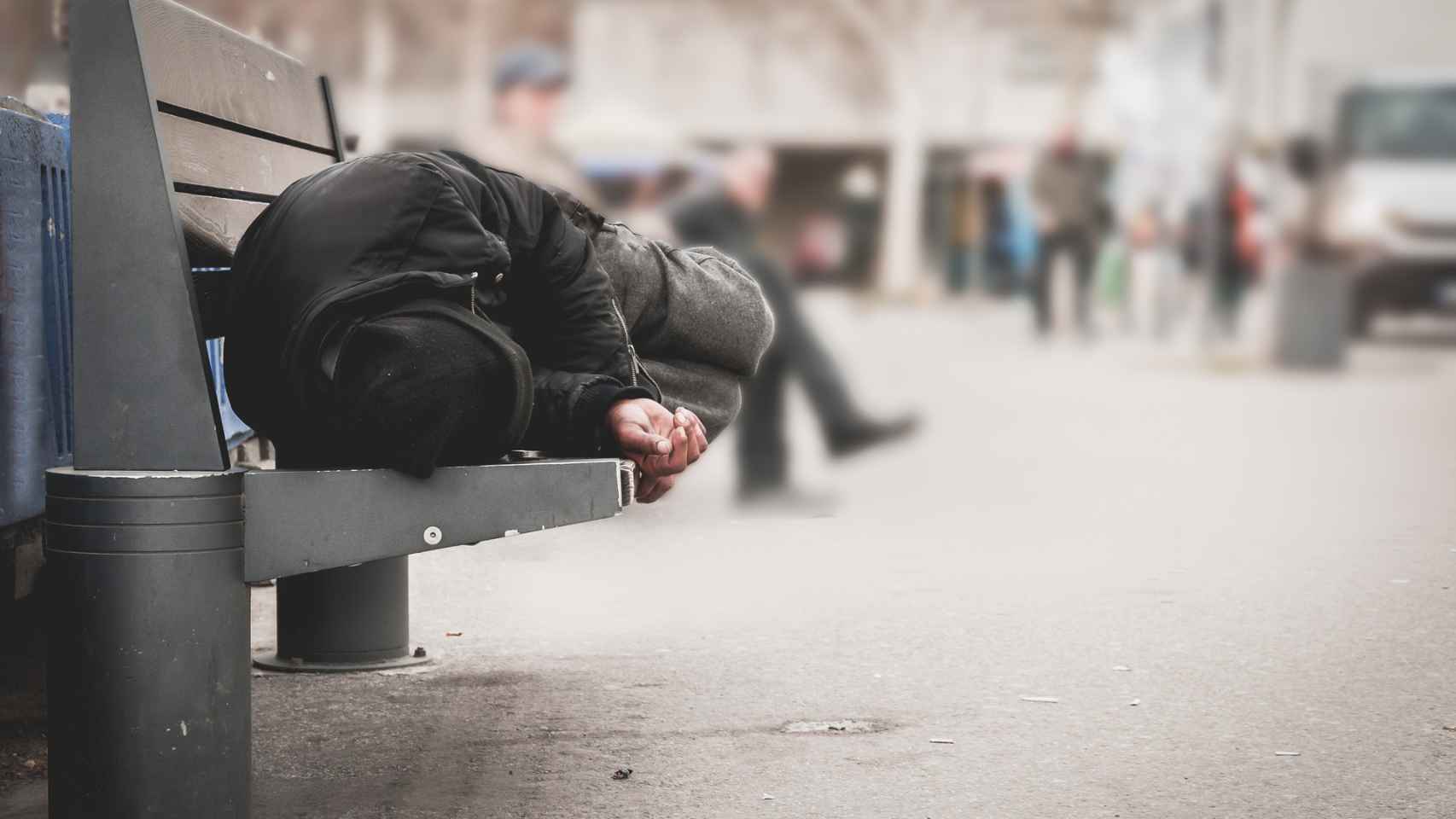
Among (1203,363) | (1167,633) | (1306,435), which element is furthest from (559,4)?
(1167,633)

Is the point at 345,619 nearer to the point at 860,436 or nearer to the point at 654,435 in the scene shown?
the point at 654,435

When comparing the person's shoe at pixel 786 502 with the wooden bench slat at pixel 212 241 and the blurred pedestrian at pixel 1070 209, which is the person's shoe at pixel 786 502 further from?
the blurred pedestrian at pixel 1070 209

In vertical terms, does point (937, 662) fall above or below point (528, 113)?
below

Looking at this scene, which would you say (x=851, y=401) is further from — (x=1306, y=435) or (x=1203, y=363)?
(x=1203, y=363)

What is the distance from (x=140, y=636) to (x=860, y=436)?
634 centimetres

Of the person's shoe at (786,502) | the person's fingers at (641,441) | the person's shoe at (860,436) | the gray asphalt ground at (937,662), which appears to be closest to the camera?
the person's fingers at (641,441)

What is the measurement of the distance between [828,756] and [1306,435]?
7667 mm

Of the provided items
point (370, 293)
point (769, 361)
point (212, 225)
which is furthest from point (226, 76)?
point (769, 361)

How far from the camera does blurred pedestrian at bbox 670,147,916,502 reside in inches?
363

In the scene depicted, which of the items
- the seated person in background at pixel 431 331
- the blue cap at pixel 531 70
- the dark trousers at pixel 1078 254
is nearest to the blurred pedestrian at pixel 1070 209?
the dark trousers at pixel 1078 254

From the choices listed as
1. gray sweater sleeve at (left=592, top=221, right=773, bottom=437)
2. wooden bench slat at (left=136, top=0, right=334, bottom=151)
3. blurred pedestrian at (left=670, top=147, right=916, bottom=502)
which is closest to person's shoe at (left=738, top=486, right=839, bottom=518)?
blurred pedestrian at (left=670, top=147, right=916, bottom=502)

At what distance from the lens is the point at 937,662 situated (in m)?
5.28

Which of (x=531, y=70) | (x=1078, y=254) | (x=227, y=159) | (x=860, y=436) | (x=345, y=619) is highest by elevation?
(x=1078, y=254)

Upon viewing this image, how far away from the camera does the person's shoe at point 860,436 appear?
372 inches
